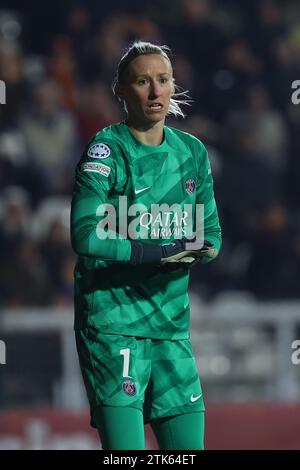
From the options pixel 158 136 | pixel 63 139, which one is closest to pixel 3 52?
pixel 63 139

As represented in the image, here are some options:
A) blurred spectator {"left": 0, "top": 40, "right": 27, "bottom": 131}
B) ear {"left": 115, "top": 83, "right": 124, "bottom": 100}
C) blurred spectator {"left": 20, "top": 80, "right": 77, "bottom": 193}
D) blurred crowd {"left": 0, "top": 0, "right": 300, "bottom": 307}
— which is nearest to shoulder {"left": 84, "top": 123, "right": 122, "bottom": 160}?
ear {"left": 115, "top": 83, "right": 124, "bottom": 100}

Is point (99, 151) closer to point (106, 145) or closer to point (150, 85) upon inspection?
point (106, 145)

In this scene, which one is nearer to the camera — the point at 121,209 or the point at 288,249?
the point at 121,209

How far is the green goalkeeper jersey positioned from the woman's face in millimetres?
125

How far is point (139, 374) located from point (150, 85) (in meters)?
0.98

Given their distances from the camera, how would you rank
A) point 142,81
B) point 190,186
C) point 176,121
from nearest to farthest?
1. point 142,81
2. point 190,186
3. point 176,121

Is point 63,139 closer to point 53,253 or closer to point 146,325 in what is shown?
point 53,253

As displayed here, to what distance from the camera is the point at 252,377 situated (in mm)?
7477

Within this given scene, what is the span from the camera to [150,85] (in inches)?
151

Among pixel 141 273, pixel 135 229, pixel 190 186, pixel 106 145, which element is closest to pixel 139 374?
pixel 141 273

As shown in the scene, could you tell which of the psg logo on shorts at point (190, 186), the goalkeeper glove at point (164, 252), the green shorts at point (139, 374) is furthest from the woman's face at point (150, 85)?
the green shorts at point (139, 374)

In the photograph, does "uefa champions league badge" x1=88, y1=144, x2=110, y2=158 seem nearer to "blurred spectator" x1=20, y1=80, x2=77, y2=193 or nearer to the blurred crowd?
the blurred crowd

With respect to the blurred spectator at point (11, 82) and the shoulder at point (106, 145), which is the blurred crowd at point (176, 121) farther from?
the shoulder at point (106, 145)
